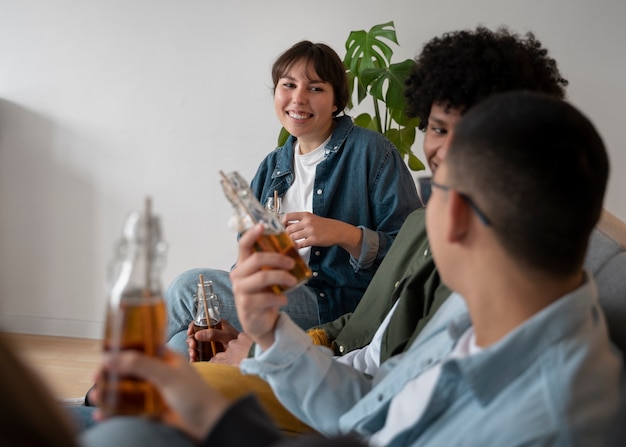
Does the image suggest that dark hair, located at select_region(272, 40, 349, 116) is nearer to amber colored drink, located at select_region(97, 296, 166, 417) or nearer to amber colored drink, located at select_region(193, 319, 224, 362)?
A: amber colored drink, located at select_region(193, 319, 224, 362)

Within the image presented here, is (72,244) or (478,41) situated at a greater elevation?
(478,41)

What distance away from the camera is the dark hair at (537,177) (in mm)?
856

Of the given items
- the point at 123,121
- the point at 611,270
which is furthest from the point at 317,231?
the point at 123,121

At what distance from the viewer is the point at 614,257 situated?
3.96ft

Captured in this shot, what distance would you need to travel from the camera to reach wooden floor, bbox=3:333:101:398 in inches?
118

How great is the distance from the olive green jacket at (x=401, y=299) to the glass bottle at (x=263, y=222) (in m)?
0.30

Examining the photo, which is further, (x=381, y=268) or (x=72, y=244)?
(x=72, y=244)

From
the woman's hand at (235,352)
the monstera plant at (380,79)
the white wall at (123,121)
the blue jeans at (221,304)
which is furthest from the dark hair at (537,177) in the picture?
A: the white wall at (123,121)

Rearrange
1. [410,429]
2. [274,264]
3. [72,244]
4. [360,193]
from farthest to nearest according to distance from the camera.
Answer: [72,244], [360,193], [274,264], [410,429]

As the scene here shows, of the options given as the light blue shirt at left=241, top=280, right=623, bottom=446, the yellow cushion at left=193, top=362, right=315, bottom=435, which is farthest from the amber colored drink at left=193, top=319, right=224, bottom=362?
the light blue shirt at left=241, top=280, right=623, bottom=446

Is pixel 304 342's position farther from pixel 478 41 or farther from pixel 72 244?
pixel 72 244

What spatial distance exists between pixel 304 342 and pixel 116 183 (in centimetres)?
247

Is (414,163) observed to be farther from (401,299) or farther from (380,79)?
(401,299)

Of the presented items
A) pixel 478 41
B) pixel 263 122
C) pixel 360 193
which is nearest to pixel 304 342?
pixel 478 41
